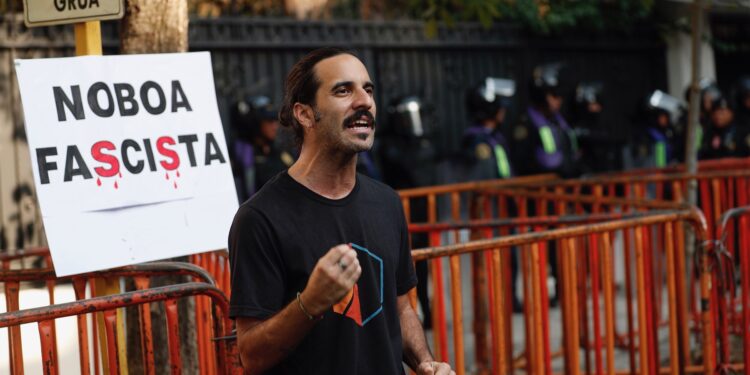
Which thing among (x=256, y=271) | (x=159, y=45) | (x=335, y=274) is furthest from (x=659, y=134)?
(x=335, y=274)

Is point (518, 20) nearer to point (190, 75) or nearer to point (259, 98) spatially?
point (259, 98)

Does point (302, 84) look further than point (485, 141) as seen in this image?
No

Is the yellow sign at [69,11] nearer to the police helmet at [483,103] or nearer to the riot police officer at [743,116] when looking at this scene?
the police helmet at [483,103]

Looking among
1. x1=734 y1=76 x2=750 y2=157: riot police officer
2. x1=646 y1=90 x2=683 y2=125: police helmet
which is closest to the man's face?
x1=734 y1=76 x2=750 y2=157: riot police officer

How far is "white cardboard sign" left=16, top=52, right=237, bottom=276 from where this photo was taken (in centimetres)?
413

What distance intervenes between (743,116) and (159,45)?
33.1 feet

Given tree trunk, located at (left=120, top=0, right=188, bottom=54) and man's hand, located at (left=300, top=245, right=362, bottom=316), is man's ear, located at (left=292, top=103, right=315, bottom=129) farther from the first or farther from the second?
tree trunk, located at (left=120, top=0, right=188, bottom=54)

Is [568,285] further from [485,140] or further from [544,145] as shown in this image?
[544,145]

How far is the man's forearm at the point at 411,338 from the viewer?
141 inches

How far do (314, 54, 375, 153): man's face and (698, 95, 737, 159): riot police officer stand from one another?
1020cm

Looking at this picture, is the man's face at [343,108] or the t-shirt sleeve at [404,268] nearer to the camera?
the man's face at [343,108]

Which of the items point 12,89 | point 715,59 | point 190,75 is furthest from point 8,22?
point 715,59

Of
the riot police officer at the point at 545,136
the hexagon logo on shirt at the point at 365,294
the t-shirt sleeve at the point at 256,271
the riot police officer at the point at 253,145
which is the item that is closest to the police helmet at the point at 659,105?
the riot police officer at the point at 545,136

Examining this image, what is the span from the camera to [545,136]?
11.1 m
